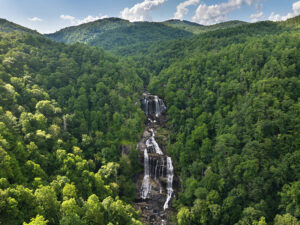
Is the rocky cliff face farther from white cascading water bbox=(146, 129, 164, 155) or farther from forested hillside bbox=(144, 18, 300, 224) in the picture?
forested hillside bbox=(144, 18, 300, 224)

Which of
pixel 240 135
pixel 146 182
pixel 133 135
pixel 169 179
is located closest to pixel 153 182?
pixel 146 182

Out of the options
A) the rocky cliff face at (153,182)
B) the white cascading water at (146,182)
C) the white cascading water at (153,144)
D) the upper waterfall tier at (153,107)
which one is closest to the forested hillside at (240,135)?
the rocky cliff face at (153,182)

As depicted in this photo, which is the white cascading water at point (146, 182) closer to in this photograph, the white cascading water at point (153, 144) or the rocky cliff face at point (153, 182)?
the rocky cliff face at point (153, 182)

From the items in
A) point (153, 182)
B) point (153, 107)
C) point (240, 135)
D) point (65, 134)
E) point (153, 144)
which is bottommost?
point (153, 182)

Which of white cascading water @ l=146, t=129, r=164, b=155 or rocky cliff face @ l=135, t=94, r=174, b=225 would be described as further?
white cascading water @ l=146, t=129, r=164, b=155

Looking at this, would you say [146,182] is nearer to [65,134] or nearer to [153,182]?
[153,182]

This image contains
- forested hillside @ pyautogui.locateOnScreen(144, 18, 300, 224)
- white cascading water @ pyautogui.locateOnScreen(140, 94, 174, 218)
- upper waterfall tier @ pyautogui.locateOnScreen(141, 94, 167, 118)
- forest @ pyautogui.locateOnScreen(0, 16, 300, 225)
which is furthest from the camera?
upper waterfall tier @ pyautogui.locateOnScreen(141, 94, 167, 118)

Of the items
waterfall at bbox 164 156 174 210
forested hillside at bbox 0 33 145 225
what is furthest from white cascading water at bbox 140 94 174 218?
forested hillside at bbox 0 33 145 225
